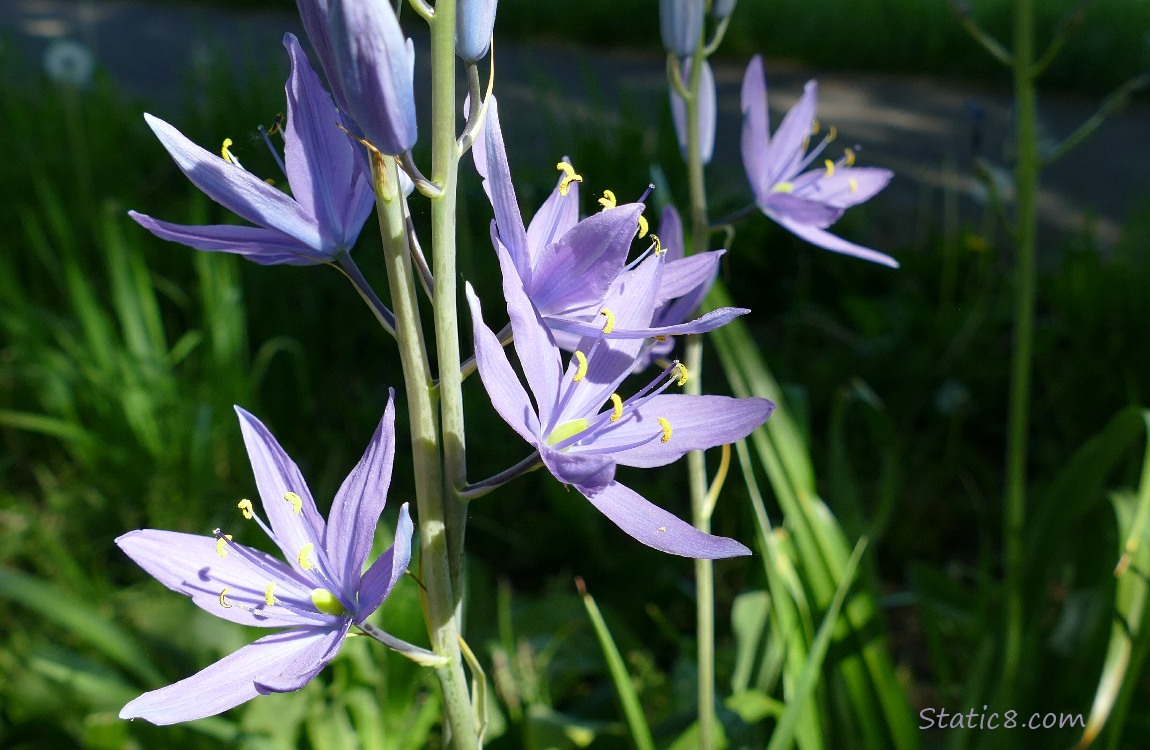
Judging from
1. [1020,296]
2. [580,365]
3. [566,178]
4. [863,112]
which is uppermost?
[566,178]

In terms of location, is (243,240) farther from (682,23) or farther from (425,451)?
(682,23)

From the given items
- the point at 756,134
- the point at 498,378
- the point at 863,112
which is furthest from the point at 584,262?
the point at 863,112

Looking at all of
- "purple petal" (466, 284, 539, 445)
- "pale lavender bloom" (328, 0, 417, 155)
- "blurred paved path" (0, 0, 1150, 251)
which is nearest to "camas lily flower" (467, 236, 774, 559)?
"purple petal" (466, 284, 539, 445)

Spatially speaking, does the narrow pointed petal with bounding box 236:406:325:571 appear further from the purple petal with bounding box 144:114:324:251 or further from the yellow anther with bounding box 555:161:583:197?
the yellow anther with bounding box 555:161:583:197

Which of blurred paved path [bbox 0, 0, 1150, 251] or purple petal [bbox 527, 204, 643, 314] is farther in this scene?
blurred paved path [bbox 0, 0, 1150, 251]

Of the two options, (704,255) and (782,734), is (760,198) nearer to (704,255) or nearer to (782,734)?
(704,255)
